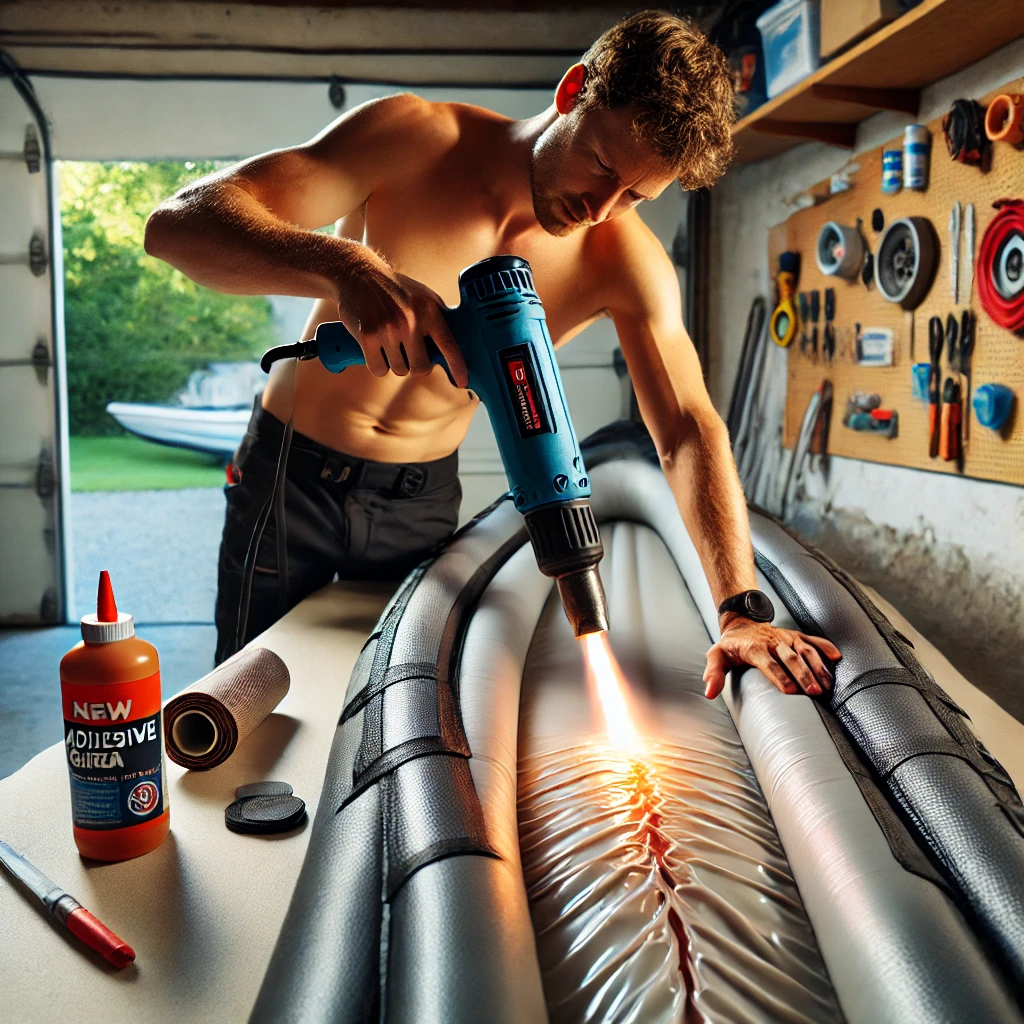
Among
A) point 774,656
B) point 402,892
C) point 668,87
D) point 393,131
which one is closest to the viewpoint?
point 402,892

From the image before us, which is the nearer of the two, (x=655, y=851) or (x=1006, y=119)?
(x=655, y=851)

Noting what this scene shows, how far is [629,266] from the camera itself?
5.74ft

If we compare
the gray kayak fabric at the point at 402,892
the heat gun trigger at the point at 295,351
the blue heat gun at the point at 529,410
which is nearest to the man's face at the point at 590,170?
the blue heat gun at the point at 529,410

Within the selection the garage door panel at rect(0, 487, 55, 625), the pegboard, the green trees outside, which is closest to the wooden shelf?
the pegboard

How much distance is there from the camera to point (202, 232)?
1.21 meters

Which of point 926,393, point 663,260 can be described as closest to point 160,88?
point 663,260

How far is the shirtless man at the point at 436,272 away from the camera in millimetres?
1202

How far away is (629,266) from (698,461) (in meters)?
0.46

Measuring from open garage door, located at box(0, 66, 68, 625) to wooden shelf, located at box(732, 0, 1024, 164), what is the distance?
313 centimetres

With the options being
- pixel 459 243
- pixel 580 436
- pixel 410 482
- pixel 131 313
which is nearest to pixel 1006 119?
pixel 459 243

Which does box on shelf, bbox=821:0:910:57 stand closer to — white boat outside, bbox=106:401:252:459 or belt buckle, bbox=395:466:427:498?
belt buckle, bbox=395:466:427:498

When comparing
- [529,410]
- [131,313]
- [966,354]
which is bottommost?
[529,410]

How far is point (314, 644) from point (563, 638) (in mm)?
465

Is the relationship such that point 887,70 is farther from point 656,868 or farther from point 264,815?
point 264,815
